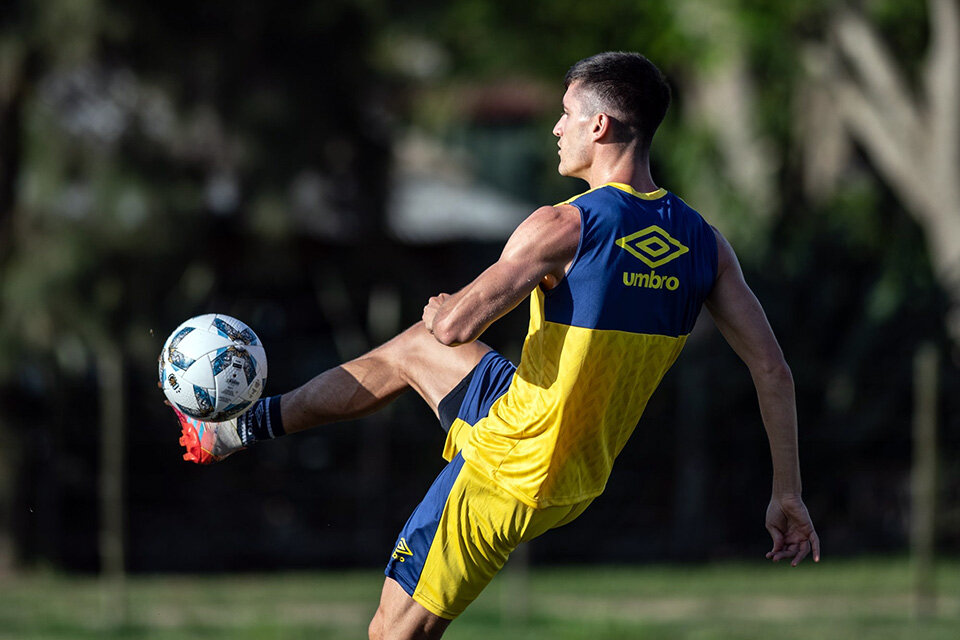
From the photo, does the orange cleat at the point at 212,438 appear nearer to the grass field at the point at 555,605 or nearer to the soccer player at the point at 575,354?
the soccer player at the point at 575,354

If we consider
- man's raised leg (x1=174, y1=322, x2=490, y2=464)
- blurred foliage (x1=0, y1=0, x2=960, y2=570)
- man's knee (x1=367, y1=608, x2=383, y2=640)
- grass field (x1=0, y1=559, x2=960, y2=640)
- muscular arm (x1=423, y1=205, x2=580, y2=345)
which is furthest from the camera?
blurred foliage (x1=0, y1=0, x2=960, y2=570)

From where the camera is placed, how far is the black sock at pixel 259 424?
5.71 m

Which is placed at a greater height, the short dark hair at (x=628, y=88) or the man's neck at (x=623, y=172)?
the short dark hair at (x=628, y=88)

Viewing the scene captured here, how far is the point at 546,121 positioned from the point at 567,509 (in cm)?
1810

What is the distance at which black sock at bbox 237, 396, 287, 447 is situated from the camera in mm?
5707

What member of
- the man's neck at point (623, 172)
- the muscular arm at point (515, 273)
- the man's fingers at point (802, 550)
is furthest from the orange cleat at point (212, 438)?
the man's fingers at point (802, 550)

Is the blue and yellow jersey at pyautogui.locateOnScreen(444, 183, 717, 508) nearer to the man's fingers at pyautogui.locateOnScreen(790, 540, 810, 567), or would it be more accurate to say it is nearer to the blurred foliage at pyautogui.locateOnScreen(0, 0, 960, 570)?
the man's fingers at pyautogui.locateOnScreen(790, 540, 810, 567)

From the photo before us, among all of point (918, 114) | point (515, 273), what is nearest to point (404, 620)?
point (515, 273)

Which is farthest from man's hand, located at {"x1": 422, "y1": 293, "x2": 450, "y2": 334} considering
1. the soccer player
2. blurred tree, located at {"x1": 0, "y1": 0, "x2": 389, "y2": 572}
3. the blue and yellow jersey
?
blurred tree, located at {"x1": 0, "y1": 0, "x2": 389, "y2": 572}

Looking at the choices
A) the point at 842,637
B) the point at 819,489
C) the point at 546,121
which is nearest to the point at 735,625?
the point at 842,637

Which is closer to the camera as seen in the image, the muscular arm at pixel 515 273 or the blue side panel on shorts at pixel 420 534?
the muscular arm at pixel 515 273

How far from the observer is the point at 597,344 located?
496 centimetres

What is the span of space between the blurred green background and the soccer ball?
5985 mm

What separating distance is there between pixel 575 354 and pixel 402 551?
1083 mm
